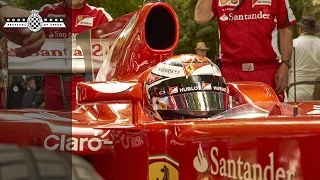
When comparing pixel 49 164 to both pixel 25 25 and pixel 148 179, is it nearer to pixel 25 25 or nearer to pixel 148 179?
pixel 148 179

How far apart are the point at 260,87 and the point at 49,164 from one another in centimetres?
296

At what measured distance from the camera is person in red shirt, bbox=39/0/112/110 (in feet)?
21.6

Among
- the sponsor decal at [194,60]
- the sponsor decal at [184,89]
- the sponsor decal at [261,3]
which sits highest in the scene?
the sponsor decal at [261,3]

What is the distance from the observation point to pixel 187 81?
3.92 m

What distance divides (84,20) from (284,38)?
1.82 meters

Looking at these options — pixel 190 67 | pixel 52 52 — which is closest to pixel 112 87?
pixel 190 67

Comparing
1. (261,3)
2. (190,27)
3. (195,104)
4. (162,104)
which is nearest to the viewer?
(195,104)

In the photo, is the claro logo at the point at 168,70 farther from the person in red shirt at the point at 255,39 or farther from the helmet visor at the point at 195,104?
the person in red shirt at the point at 255,39

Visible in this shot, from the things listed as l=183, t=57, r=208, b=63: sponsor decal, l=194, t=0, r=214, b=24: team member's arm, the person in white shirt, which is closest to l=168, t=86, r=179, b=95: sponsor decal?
l=183, t=57, r=208, b=63: sponsor decal

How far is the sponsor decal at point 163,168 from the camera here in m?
3.24

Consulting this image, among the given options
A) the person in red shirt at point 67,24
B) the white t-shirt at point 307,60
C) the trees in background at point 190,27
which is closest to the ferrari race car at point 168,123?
the person in red shirt at point 67,24

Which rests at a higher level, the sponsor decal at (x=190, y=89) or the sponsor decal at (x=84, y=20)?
the sponsor decal at (x=84, y=20)

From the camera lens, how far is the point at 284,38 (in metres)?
Result: 5.86

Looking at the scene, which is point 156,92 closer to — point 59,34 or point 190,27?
point 59,34
